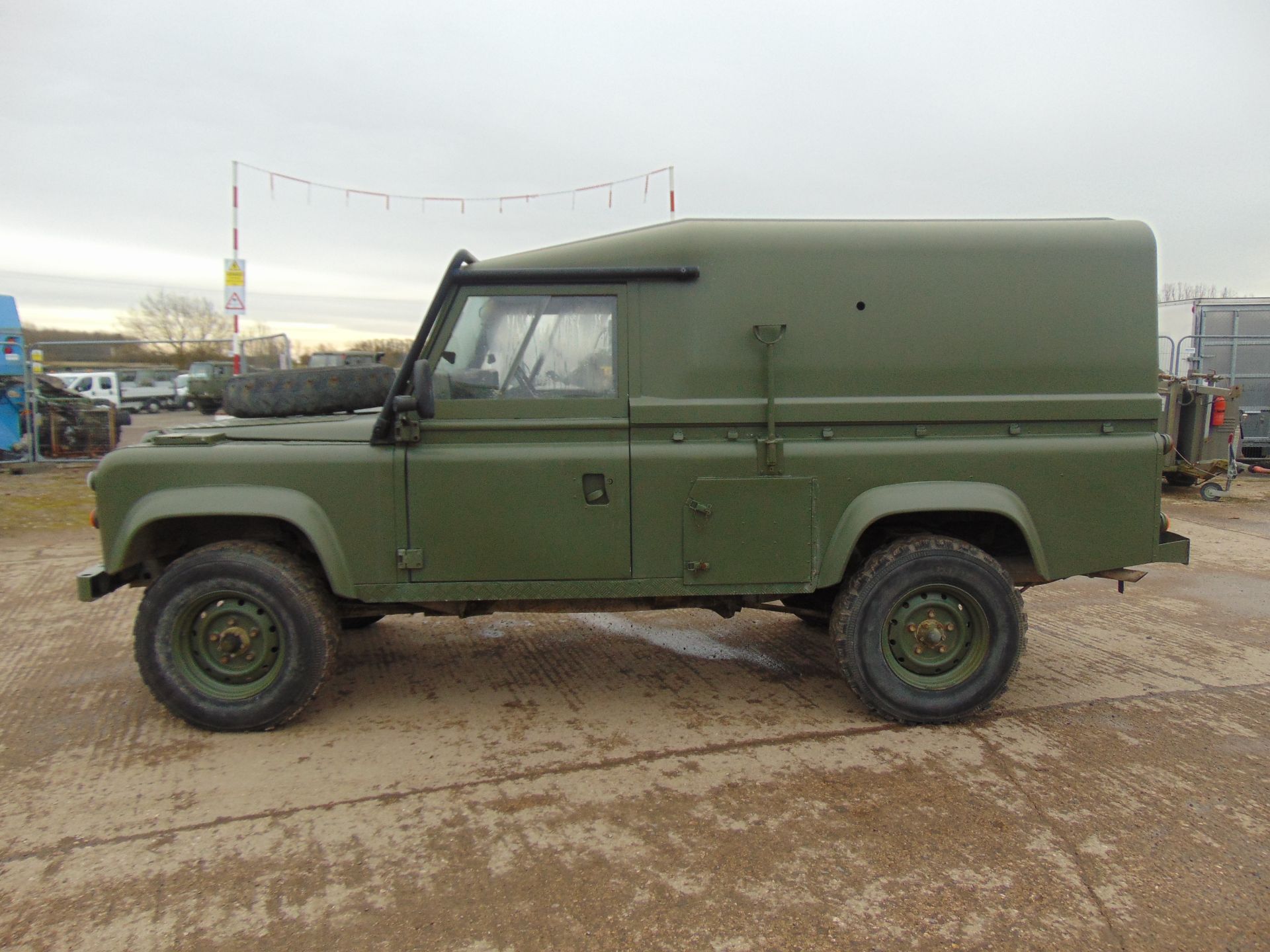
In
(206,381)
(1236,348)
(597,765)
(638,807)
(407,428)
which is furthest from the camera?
(206,381)

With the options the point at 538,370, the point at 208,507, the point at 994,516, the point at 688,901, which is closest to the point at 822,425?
the point at 994,516

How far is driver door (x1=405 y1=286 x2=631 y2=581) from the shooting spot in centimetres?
391

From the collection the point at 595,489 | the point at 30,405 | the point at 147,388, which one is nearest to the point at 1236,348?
the point at 595,489

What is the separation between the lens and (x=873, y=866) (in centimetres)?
289

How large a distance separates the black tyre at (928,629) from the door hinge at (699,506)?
0.78 metres

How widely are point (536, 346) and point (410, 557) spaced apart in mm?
1128

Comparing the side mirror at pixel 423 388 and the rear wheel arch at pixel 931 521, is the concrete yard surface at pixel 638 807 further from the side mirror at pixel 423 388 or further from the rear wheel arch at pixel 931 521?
the side mirror at pixel 423 388

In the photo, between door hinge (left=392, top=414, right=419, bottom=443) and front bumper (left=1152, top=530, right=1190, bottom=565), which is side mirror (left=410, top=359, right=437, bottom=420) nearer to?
door hinge (left=392, top=414, right=419, bottom=443)

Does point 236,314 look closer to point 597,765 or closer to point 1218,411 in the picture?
point 597,765

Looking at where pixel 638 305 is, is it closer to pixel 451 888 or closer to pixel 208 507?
pixel 208 507

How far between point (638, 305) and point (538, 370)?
55cm

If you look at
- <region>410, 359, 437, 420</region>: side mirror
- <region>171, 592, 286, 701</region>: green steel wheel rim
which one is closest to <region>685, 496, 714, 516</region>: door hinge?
<region>410, 359, 437, 420</region>: side mirror

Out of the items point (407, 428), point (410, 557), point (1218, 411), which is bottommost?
point (410, 557)

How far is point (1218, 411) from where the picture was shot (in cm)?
1125
